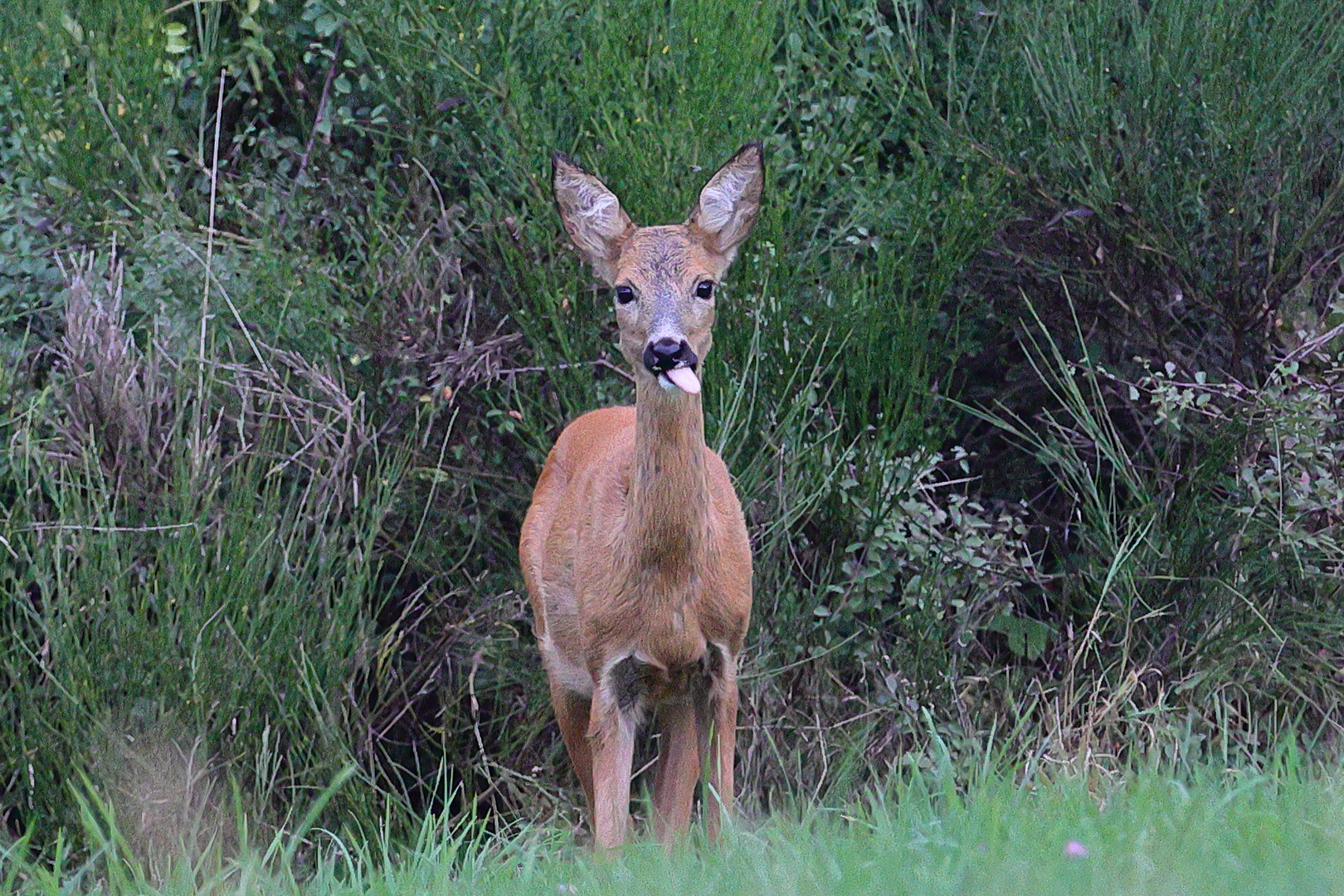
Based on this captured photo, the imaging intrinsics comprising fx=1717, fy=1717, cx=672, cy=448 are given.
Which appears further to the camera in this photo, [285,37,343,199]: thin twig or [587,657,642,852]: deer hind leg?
[285,37,343,199]: thin twig

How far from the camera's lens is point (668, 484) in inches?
175

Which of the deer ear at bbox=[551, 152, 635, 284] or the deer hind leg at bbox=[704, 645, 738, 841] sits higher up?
the deer ear at bbox=[551, 152, 635, 284]

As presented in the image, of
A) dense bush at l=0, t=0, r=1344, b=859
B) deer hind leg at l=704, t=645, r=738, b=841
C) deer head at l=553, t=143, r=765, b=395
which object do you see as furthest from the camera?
dense bush at l=0, t=0, r=1344, b=859

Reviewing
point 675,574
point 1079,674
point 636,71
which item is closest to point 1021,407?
point 1079,674

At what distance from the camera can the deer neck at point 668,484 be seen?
174 inches

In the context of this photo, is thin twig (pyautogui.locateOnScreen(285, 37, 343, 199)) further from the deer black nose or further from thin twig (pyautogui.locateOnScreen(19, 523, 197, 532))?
the deer black nose

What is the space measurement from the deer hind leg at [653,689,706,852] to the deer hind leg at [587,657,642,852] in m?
0.16

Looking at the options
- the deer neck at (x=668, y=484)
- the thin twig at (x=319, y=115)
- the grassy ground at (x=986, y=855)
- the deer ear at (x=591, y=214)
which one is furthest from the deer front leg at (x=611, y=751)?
the thin twig at (x=319, y=115)

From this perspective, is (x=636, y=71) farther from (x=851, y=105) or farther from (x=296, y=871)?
(x=296, y=871)

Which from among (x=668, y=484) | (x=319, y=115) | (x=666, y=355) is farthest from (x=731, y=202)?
(x=319, y=115)

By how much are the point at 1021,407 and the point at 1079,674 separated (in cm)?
137

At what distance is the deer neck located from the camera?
4410 millimetres

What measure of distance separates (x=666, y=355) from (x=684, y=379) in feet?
0.26

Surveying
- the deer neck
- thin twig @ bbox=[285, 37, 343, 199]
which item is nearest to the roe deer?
the deer neck
